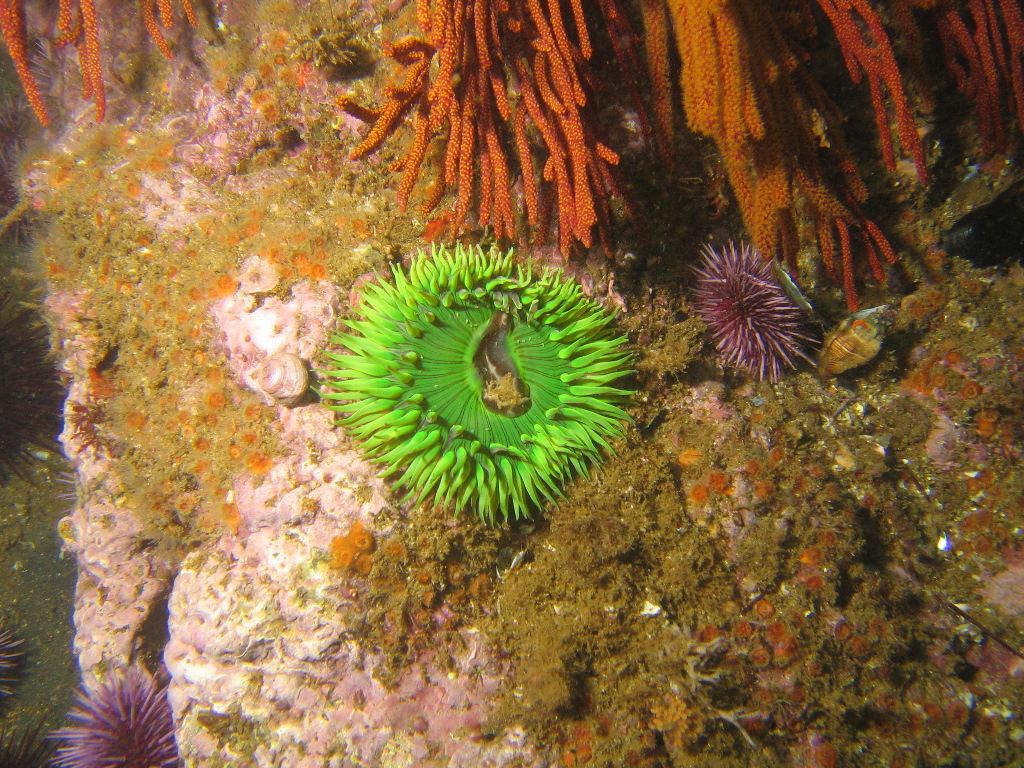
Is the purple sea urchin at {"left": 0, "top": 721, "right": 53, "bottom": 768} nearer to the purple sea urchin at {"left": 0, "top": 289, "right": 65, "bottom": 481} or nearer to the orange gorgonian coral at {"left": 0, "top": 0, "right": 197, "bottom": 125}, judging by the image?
the purple sea urchin at {"left": 0, "top": 289, "right": 65, "bottom": 481}

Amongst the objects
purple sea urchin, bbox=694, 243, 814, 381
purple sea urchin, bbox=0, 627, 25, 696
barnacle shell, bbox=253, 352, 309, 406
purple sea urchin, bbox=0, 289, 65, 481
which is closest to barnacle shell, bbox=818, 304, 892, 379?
purple sea urchin, bbox=694, 243, 814, 381

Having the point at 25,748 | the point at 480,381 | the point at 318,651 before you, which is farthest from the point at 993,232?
the point at 25,748

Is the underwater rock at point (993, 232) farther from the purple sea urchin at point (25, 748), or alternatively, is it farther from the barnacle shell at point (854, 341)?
the purple sea urchin at point (25, 748)

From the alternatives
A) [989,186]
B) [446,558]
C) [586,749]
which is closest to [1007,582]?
[989,186]

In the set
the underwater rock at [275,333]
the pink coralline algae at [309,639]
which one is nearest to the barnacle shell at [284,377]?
the underwater rock at [275,333]

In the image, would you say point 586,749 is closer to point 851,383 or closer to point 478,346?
point 478,346

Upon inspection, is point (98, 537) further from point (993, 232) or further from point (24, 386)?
point (993, 232)
